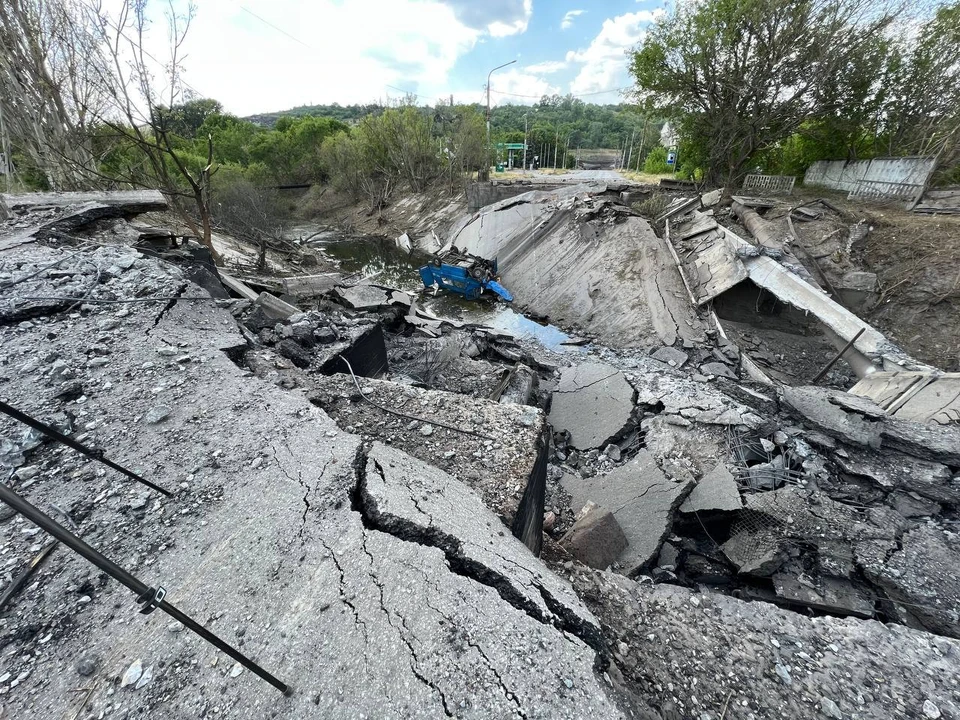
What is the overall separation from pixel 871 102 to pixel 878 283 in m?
10.4

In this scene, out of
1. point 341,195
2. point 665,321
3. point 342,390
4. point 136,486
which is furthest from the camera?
point 341,195

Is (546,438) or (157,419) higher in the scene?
(157,419)

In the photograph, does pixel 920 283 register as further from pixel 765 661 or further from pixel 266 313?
pixel 266 313

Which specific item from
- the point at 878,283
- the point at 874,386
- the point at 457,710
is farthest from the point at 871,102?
the point at 457,710

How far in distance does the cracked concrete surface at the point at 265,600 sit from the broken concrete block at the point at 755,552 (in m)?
2.92

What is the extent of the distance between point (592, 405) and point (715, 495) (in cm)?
229

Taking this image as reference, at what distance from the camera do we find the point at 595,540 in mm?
3277

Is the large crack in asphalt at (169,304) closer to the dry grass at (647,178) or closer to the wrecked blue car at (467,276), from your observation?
the wrecked blue car at (467,276)

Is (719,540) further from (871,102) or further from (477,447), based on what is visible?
(871,102)

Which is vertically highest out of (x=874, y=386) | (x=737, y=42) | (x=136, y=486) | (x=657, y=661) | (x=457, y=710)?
(x=737, y=42)

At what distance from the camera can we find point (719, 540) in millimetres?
4230

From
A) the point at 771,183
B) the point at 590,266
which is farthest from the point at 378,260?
the point at 771,183

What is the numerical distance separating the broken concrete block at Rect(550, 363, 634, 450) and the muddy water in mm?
3469

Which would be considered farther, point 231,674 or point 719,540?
point 719,540
